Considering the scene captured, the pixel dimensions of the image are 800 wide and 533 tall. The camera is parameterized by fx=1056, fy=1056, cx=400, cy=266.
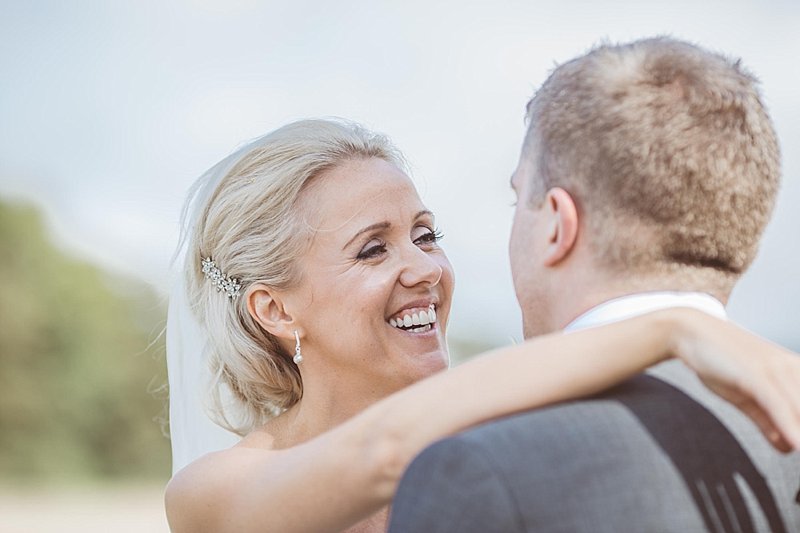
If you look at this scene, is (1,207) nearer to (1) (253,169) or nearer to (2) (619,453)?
(1) (253,169)

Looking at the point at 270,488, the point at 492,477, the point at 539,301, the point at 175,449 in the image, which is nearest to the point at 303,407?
the point at 175,449

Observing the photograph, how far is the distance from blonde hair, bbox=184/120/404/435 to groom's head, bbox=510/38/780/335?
2155mm

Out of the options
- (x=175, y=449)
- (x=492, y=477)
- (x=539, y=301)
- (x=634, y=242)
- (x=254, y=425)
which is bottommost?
(x=175, y=449)

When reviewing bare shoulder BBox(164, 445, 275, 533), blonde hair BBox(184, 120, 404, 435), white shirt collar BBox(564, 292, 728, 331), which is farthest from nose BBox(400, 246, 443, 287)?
white shirt collar BBox(564, 292, 728, 331)

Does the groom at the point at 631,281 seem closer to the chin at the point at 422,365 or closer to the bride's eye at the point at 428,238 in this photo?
the chin at the point at 422,365

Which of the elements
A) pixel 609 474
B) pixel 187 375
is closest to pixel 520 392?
pixel 609 474

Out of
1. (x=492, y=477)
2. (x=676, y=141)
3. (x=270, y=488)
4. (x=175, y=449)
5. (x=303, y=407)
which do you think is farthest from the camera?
(x=175, y=449)

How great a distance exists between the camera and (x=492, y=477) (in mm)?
2037

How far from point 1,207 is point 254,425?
36.1 metres

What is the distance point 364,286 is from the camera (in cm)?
435

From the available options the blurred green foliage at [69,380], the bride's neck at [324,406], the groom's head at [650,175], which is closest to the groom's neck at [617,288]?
the groom's head at [650,175]

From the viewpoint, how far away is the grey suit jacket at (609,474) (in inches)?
80.2

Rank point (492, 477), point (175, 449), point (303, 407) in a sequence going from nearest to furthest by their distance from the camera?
point (492, 477) → point (303, 407) → point (175, 449)

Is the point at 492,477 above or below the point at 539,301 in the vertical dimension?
below
